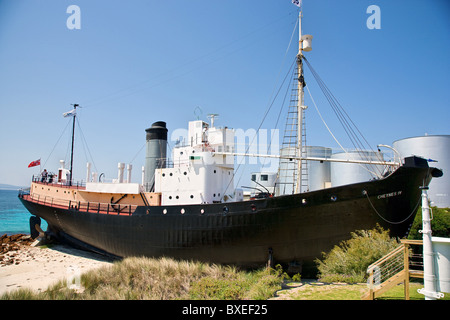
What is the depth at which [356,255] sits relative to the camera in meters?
9.16

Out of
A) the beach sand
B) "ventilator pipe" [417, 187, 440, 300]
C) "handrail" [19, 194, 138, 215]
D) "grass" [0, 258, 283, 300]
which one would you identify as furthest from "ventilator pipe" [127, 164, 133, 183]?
"ventilator pipe" [417, 187, 440, 300]

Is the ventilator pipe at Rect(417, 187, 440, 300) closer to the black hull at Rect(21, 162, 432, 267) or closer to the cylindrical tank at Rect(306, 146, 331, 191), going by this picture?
the black hull at Rect(21, 162, 432, 267)

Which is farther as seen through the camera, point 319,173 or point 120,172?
point 319,173

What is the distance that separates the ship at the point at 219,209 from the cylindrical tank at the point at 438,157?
1939 cm

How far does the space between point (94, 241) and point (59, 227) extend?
4.58 m

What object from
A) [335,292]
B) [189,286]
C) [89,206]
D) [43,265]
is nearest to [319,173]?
[89,206]

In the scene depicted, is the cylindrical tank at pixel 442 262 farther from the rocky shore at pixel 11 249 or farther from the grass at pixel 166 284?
the rocky shore at pixel 11 249

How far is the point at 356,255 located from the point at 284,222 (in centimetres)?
267

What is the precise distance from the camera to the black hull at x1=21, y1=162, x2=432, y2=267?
9789mm

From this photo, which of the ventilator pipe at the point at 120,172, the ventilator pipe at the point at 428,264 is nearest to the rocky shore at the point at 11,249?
the ventilator pipe at the point at 120,172

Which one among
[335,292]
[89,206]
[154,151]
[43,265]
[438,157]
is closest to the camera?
[335,292]

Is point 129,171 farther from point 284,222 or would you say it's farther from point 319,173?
point 319,173
